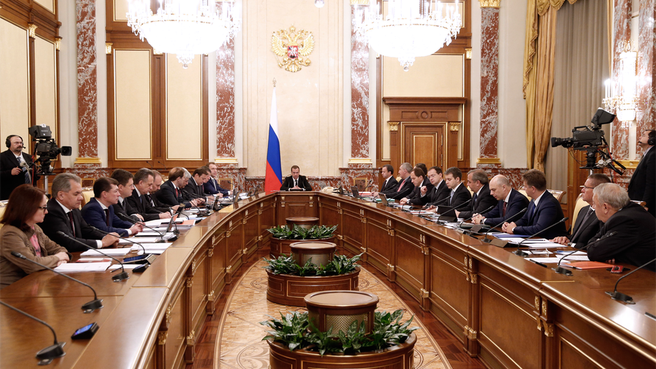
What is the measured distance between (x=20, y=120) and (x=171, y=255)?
275 inches

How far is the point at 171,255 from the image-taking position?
122 inches

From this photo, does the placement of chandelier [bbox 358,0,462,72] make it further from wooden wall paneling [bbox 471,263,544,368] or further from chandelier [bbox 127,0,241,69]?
wooden wall paneling [bbox 471,263,544,368]

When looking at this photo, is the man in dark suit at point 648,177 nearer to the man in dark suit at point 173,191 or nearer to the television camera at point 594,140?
the television camera at point 594,140

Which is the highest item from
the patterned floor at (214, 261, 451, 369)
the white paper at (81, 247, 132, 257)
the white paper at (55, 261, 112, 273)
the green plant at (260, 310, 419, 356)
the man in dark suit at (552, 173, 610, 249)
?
the man in dark suit at (552, 173, 610, 249)

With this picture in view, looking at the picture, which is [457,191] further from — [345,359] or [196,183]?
[196,183]

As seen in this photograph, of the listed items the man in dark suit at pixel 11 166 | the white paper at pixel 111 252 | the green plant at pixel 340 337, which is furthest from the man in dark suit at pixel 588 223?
the man in dark suit at pixel 11 166

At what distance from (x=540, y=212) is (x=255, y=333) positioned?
244 centimetres

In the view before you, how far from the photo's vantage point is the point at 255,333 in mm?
4105

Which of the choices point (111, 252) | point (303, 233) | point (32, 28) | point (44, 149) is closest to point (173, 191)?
point (303, 233)

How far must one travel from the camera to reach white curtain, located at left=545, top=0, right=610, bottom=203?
26.8 ft

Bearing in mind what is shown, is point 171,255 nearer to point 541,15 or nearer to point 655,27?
point 655,27

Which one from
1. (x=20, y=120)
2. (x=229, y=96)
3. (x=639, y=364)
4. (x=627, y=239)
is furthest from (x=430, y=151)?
(x=639, y=364)

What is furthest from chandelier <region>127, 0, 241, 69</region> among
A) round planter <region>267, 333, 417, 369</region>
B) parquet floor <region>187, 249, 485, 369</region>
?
round planter <region>267, 333, 417, 369</region>

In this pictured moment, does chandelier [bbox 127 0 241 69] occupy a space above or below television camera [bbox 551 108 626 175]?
above
